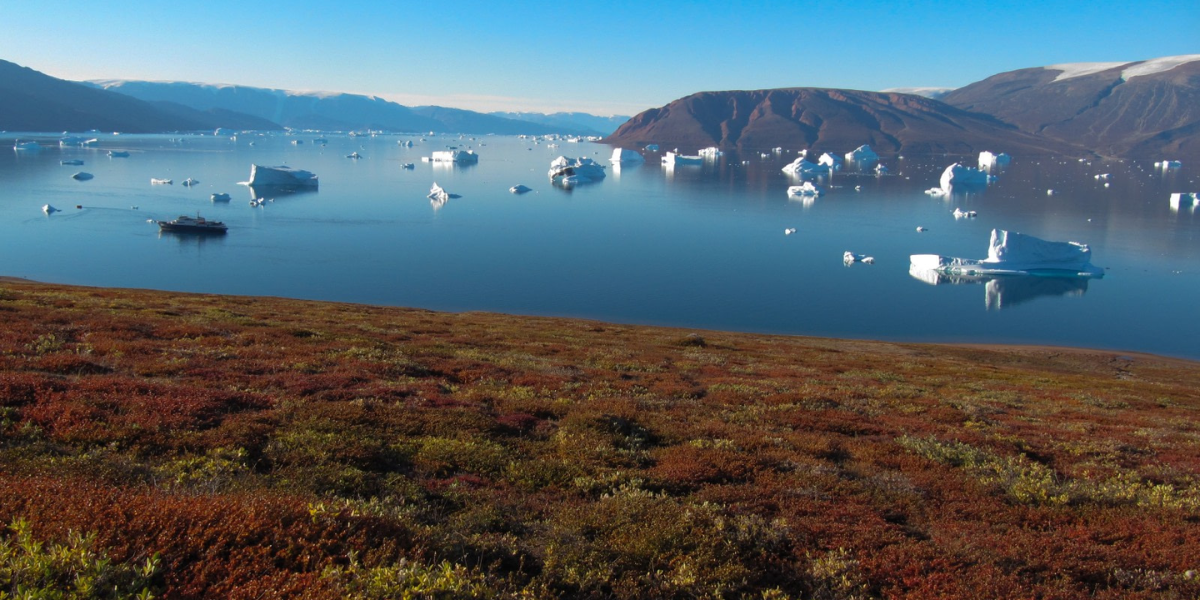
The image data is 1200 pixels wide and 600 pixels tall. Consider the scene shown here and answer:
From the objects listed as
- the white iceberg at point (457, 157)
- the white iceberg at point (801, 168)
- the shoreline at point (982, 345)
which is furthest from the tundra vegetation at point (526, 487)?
the white iceberg at point (801, 168)

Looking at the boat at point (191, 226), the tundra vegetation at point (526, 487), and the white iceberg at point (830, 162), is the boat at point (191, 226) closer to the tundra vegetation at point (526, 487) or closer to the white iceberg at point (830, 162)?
the tundra vegetation at point (526, 487)

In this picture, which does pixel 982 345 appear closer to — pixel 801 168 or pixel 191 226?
pixel 191 226

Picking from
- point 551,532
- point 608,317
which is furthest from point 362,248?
point 551,532

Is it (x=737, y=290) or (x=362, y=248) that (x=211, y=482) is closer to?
(x=737, y=290)

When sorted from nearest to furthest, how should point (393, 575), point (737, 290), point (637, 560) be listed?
point (393, 575), point (637, 560), point (737, 290)

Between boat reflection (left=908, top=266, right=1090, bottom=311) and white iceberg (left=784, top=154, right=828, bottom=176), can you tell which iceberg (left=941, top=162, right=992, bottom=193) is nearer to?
white iceberg (left=784, top=154, right=828, bottom=176)

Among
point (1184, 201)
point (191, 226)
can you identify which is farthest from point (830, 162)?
point (191, 226)
